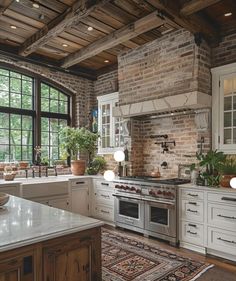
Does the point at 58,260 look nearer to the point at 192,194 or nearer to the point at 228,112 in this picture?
the point at 192,194

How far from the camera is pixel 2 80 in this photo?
520 cm

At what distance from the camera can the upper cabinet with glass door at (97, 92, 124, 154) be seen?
559 centimetres

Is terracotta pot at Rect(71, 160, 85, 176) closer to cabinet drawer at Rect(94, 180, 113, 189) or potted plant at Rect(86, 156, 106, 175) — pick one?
potted plant at Rect(86, 156, 106, 175)

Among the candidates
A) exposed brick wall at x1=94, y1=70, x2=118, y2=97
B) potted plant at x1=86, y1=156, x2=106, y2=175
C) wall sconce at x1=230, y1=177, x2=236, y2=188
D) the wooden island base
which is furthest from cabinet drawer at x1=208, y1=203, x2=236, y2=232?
exposed brick wall at x1=94, y1=70, x2=118, y2=97

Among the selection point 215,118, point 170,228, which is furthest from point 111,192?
point 215,118

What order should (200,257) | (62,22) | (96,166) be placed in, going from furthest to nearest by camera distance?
(96,166) → (62,22) → (200,257)

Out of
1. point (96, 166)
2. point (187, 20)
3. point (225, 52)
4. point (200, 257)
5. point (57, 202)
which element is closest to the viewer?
point (200, 257)

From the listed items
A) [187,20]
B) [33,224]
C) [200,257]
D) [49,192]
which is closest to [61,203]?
[49,192]

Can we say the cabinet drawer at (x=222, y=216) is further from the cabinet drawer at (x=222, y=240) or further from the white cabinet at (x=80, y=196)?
the white cabinet at (x=80, y=196)

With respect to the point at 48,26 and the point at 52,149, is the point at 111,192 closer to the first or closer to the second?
the point at 52,149

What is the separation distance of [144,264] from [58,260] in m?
1.86

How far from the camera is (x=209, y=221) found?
351 cm

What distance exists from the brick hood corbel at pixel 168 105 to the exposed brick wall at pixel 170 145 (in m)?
0.33

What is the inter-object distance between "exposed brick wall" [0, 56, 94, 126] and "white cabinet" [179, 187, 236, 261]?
3411 mm
